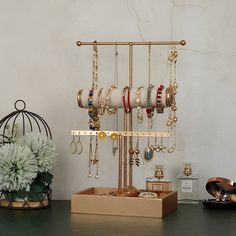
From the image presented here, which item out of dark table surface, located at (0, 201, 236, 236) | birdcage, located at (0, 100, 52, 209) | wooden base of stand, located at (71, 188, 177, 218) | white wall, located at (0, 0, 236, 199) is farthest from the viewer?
white wall, located at (0, 0, 236, 199)

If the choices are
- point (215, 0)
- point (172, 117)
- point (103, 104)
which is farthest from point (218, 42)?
point (103, 104)

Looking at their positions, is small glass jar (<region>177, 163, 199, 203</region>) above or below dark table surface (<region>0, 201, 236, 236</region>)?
above

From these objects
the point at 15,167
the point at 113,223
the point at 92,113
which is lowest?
the point at 113,223

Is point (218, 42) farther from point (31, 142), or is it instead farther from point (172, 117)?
point (31, 142)

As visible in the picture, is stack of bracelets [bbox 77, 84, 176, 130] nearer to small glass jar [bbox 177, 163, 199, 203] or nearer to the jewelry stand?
the jewelry stand

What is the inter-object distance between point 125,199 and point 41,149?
301 millimetres

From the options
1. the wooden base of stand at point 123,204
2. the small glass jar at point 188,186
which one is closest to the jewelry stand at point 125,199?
the wooden base of stand at point 123,204

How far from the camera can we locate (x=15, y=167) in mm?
1655

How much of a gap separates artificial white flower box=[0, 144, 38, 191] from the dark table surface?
3.1 inches

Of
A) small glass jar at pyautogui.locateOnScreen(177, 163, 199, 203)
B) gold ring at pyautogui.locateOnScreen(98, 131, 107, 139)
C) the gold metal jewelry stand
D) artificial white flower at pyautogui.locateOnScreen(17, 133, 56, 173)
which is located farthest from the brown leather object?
artificial white flower at pyautogui.locateOnScreen(17, 133, 56, 173)

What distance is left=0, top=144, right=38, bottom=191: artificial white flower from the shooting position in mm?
1646

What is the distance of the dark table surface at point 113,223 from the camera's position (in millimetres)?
1377

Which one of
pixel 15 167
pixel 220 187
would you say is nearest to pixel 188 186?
pixel 220 187

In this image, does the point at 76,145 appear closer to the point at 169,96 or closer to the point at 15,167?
the point at 15,167
